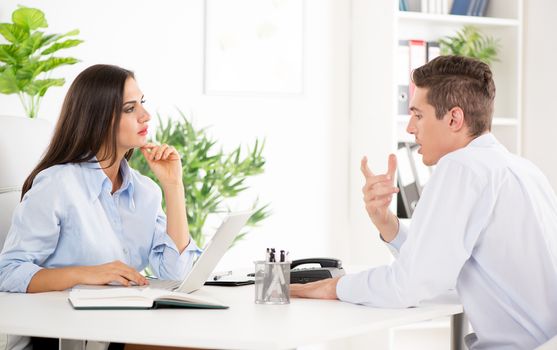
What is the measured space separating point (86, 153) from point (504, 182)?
1092mm

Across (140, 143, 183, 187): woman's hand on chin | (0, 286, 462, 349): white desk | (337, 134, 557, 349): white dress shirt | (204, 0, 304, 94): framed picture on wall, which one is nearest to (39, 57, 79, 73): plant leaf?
(204, 0, 304, 94): framed picture on wall

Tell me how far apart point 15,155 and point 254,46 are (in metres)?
1.84

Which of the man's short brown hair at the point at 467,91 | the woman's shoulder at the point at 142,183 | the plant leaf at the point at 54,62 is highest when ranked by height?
the plant leaf at the point at 54,62

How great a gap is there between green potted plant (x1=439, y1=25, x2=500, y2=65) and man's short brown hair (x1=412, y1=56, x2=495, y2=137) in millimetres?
2155

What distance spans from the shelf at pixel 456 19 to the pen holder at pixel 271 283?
2360mm

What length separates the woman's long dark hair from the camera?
2.27 meters

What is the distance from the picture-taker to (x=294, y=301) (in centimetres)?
189

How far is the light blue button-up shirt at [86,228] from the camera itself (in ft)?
6.83

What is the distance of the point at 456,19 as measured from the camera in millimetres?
4055

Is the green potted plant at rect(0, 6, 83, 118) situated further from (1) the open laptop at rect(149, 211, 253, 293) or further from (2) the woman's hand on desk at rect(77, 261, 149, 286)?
(1) the open laptop at rect(149, 211, 253, 293)

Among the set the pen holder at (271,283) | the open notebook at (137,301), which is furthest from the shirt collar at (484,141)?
the open notebook at (137,301)

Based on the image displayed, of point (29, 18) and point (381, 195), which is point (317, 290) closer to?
point (381, 195)

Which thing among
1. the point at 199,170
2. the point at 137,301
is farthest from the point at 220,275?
the point at 199,170

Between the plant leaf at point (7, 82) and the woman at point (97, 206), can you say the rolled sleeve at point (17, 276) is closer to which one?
the woman at point (97, 206)
